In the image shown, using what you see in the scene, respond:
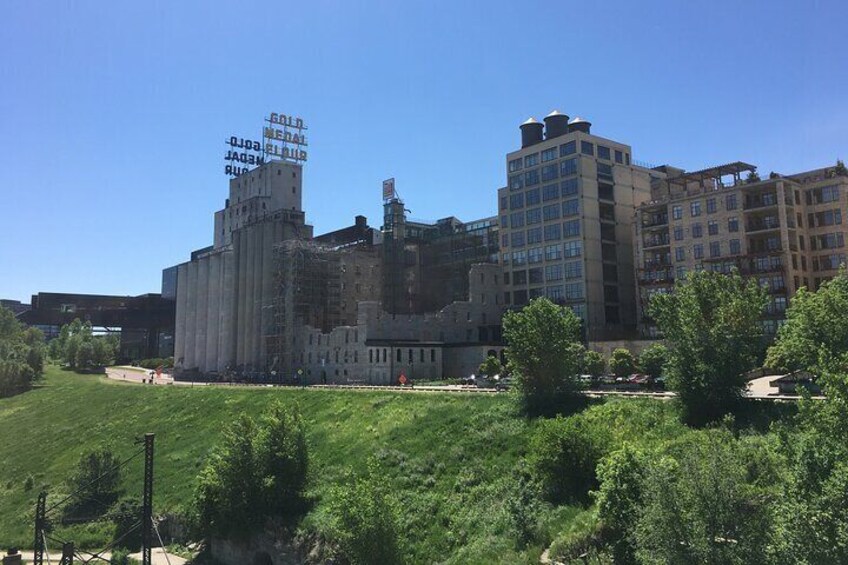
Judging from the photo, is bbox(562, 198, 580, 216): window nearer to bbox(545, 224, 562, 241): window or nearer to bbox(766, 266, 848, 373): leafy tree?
bbox(545, 224, 562, 241): window

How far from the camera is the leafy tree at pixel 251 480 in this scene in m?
45.9

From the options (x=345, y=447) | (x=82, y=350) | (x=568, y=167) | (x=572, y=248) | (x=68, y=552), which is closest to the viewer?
(x=68, y=552)

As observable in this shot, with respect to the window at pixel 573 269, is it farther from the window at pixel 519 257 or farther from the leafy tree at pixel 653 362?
the leafy tree at pixel 653 362

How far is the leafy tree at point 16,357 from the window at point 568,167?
103162 mm

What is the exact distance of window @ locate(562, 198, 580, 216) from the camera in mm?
100500

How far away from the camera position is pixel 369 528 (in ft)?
112

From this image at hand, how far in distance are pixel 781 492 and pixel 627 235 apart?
89.5m

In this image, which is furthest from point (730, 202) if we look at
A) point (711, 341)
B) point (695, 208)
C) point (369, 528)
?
point (369, 528)

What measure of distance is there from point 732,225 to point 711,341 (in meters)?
49.9

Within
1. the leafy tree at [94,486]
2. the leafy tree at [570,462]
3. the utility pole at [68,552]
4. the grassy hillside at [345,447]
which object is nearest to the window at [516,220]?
the grassy hillside at [345,447]

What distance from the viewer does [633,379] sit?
66125 millimetres

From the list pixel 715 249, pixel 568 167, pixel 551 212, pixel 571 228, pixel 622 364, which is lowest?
pixel 622 364

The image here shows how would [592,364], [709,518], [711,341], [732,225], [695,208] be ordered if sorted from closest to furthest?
[709,518], [711,341], [592,364], [732,225], [695,208]

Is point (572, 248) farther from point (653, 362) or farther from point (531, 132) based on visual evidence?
point (653, 362)
